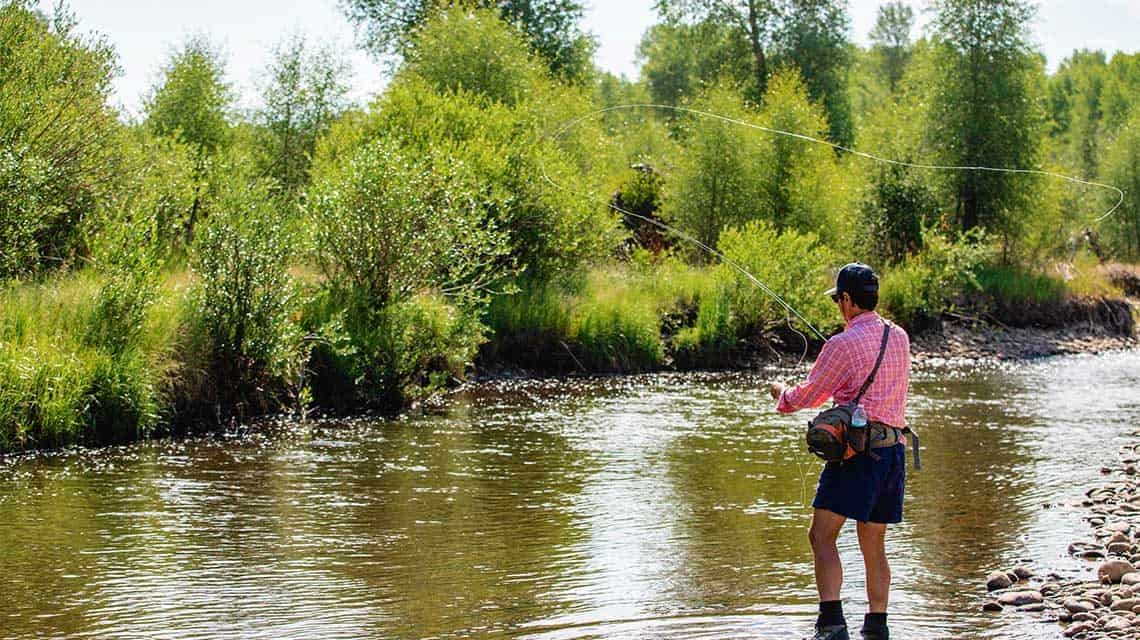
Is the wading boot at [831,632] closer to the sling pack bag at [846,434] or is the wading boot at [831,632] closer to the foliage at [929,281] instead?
the sling pack bag at [846,434]

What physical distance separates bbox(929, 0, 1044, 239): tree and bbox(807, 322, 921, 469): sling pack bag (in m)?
31.7

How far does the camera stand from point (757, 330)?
85.8 feet

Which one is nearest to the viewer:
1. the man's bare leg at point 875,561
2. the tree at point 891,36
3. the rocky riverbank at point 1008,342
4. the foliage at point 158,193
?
the man's bare leg at point 875,561

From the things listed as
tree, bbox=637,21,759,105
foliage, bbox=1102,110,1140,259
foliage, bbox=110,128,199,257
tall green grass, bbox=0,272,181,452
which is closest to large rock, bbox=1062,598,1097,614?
tall green grass, bbox=0,272,181,452

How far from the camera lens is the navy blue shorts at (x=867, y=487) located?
20.6 feet

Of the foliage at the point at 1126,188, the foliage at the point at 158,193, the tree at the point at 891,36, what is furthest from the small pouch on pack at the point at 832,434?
the tree at the point at 891,36

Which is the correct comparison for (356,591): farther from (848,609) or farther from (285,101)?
(285,101)

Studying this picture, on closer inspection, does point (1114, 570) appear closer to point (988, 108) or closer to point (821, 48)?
point (988, 108)

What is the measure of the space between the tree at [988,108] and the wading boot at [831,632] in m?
31.6

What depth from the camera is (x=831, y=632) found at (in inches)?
256

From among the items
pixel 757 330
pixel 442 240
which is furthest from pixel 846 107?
pixel 442 240

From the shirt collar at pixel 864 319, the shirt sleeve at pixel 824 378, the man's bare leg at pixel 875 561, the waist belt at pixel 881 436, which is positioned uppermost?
the shirt collar at pixel 864 319

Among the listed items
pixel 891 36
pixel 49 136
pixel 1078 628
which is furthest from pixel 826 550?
pixel 891 36

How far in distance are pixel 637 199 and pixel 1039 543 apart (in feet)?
89.5
